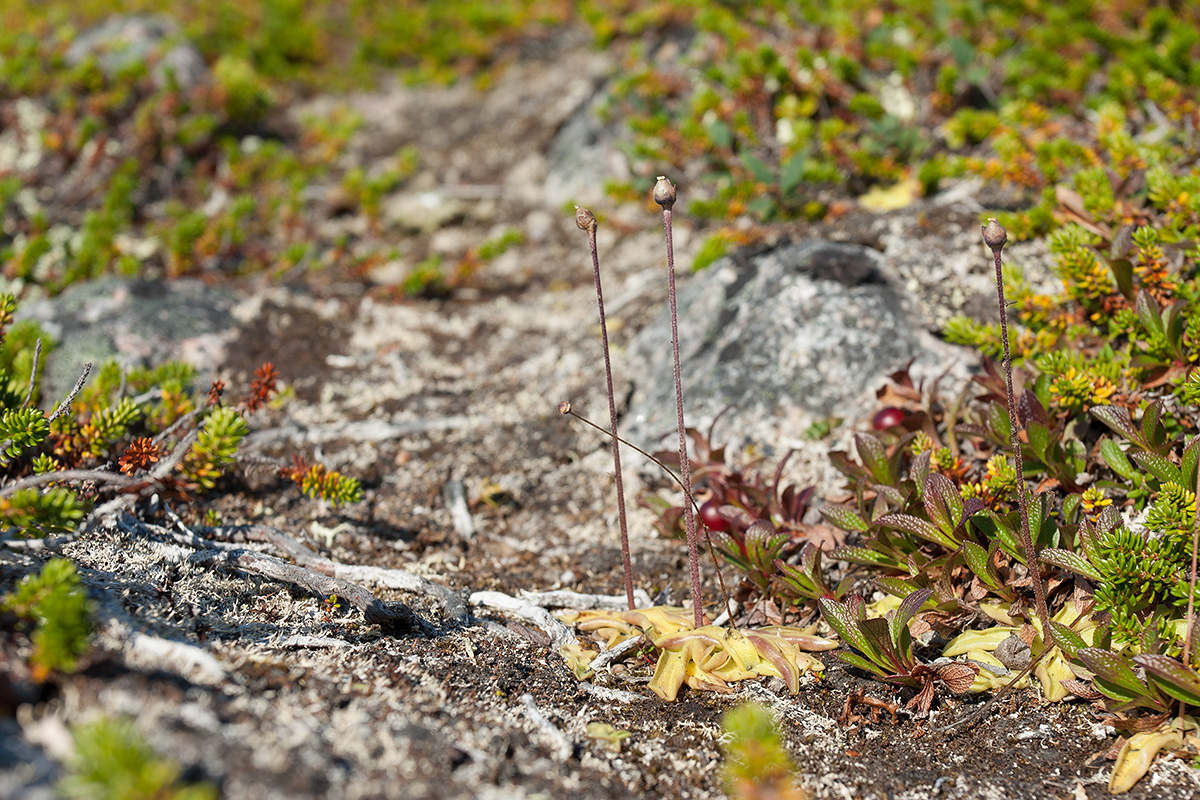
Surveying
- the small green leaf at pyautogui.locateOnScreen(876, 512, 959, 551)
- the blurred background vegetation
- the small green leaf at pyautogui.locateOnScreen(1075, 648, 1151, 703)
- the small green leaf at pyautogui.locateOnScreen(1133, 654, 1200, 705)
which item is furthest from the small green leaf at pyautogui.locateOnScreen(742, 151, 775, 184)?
the small green leaf at pyautogui.locateOnScreen(1133, 654, 1200, 705)

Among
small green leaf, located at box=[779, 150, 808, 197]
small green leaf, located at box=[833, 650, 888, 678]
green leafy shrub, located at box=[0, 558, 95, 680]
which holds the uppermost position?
small green leaf, located at box=[779, 150, 808, 197]

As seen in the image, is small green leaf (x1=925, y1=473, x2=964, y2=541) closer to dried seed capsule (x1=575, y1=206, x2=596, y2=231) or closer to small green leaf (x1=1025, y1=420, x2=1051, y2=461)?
small green leaf (x1=1025, y1=420, x2=1051, y2=461)

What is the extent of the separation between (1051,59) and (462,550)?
5.18 meters

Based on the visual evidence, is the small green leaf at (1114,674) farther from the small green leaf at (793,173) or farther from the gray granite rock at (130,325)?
the gray granite rock at (130,325)

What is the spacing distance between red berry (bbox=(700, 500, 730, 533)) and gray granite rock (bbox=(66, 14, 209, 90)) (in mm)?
6380

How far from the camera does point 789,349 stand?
4.43m

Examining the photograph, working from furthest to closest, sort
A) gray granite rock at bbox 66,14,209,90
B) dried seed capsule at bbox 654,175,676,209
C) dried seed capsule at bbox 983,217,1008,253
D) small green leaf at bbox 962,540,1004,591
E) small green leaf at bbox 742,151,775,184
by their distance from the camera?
gray granite rock at bbox 66,14,209,90 → small green leaf at bbox 742,151,775,184 → small green leaf at bbox 962,540,1004,591 → dried seed capsule at bbox 654,175,676,209 → dried seed capsule at bbox 983,217,1008,253

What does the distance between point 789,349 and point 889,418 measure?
756 millimetres

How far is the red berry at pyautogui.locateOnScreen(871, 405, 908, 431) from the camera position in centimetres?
383

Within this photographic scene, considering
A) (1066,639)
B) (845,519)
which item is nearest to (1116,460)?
(1066,639)

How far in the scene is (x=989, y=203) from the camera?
4.96 meters

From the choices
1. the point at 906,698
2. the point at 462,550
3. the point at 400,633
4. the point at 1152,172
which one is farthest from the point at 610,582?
the point at 1152,172

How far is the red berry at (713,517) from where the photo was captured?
146 inches

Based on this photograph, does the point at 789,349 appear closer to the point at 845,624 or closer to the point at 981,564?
the point at 981,564
